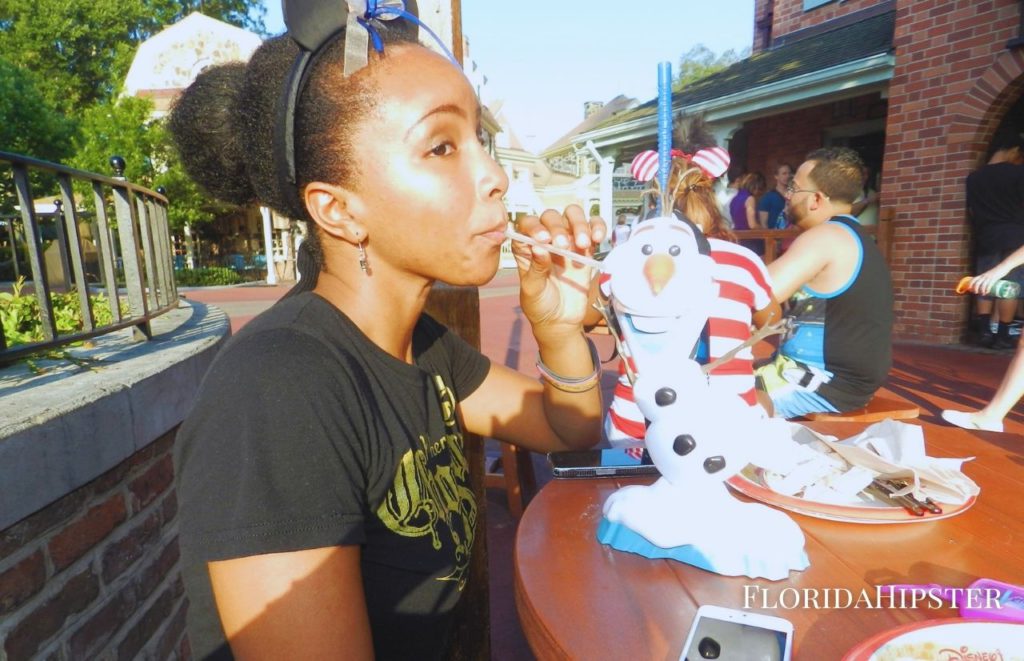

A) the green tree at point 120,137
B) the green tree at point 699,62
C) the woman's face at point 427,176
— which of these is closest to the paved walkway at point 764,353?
the woman's face at point 427,176

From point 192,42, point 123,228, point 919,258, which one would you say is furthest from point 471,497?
point 192,42

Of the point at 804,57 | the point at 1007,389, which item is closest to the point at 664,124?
the point at 1007,389

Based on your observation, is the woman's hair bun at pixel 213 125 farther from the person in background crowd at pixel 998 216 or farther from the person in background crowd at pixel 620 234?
the person in background crowd at pixel 998 216

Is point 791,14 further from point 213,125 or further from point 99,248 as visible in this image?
point 213,125

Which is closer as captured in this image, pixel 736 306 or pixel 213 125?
pixel 213 125

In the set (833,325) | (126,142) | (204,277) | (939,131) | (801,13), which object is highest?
Result: (801,13)

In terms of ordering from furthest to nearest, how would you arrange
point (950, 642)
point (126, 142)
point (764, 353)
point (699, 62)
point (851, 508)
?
point (699, 62) → point (126, 142) → point (764, 353) → point (851, 508) → point (950, 642)

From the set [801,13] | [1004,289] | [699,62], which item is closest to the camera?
[1004,289]

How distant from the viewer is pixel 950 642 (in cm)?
78

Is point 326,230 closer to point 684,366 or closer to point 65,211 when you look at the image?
point 684,366

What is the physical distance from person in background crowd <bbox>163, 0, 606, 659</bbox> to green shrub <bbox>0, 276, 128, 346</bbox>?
121 centimetres

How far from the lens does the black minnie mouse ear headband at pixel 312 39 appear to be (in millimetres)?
1063

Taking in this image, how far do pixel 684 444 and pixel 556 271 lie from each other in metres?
0.67

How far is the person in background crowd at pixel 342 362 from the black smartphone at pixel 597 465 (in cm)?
23
